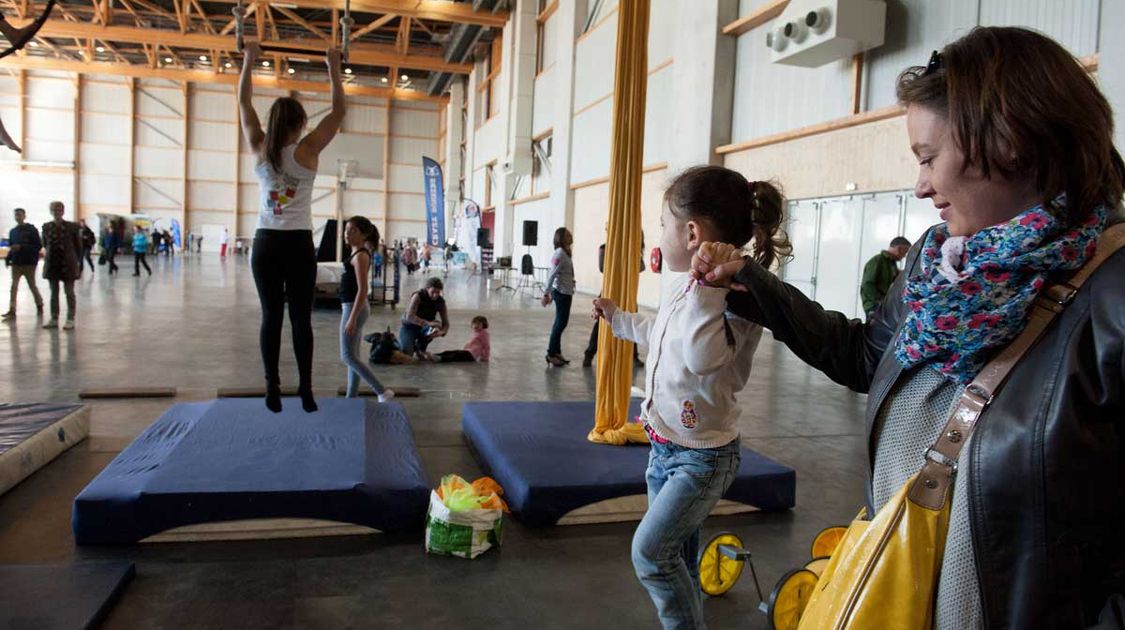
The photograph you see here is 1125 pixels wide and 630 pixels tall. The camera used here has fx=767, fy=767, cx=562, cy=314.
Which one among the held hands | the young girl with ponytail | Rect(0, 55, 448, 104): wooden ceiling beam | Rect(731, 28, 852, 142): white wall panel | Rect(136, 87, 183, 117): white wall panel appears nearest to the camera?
the held hands

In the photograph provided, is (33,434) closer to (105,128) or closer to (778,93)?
(778,93)

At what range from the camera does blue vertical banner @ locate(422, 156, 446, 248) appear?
67.1 feet

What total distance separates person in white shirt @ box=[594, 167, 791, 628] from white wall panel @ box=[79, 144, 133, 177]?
33.9 metres

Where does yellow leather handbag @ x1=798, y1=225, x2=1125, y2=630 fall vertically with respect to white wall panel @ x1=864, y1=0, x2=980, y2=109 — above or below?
below

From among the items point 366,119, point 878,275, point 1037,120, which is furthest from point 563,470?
point 366,119

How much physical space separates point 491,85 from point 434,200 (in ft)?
21.0

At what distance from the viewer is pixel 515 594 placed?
2.76 m

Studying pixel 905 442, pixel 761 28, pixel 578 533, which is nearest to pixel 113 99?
pixel 761 28

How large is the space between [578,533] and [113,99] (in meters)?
33.4

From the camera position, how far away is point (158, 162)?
3083 cm

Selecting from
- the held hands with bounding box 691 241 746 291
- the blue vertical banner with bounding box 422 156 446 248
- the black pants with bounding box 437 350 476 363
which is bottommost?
the black pants with bounding box 437 350 476 363

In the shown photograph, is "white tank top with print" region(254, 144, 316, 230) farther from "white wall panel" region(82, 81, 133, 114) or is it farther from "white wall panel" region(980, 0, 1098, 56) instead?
"white wall panel" region(82, 81, 133, 114)

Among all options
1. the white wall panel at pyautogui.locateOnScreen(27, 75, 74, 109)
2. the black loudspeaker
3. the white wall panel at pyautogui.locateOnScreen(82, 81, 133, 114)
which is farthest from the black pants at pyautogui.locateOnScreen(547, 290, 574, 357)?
the white wall panel at pyautogui.locateOnScreen(27, 75, 74, 109)

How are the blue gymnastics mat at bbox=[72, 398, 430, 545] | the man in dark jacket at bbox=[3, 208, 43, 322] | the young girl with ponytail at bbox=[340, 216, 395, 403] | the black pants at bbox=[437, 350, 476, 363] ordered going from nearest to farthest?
1. the blue gymnastics mat at bbox=[72, 398, 430, 545]
2. the young girl with ponytail at bbox=[340, 216, 395, 403]
3. the black pants at bbox=[437, 350, 476, 363]
4. the man in dark jacket at bbox=[3, 208, 43, 322]
